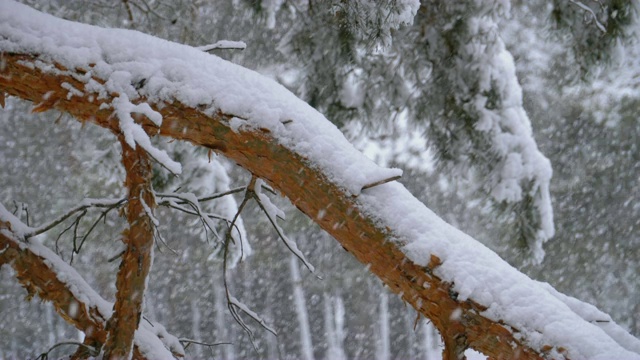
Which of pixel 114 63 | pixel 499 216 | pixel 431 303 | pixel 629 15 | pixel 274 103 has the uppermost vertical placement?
pixel 114 63

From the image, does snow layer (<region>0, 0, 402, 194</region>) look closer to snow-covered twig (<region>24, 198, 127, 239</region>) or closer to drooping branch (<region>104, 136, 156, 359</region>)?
drooping branch (<region>104, 136, 156, 359</region>)

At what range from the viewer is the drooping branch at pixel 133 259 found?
1.65 metres

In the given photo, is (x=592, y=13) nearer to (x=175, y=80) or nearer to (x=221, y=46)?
(x=221, y=46)

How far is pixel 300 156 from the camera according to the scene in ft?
5.61

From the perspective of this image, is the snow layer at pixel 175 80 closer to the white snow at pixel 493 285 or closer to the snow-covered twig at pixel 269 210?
the white snow at pixel 493 285

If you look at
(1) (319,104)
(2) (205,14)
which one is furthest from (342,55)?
(2) (205,14)

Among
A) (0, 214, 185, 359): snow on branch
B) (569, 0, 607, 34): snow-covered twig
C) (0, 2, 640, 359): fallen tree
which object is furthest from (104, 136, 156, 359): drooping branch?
(569, 0, 607, 34): snow-covered twig

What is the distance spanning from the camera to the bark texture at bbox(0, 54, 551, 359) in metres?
1.61

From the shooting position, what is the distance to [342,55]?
358cm

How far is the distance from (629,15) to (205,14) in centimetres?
397

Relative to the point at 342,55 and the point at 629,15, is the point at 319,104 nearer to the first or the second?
the point at 342,55

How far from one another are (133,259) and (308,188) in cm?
56

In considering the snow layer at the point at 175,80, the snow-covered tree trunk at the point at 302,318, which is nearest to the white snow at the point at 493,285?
the snow layer at the point at 175,80

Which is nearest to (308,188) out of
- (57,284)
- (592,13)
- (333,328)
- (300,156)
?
(300,156)
